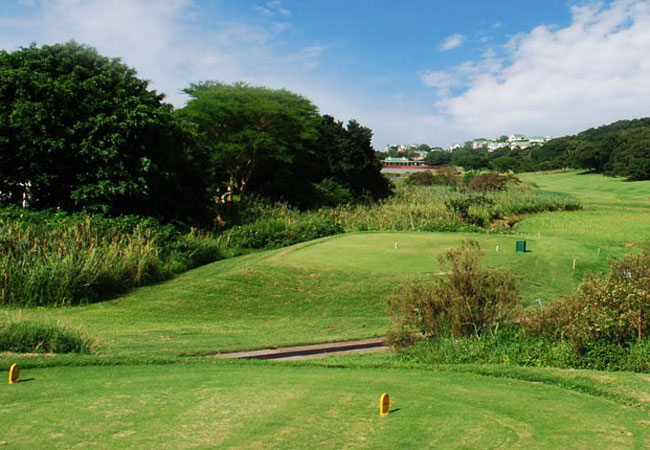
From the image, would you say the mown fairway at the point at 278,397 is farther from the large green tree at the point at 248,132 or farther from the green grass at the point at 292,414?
the large green tree at the point at 248,132

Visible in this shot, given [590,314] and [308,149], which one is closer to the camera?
[590,314]

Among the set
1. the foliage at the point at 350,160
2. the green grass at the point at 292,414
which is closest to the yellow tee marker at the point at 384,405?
the green grass at the point at 292,414

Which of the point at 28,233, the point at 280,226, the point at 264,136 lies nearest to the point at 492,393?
the point at 28,233

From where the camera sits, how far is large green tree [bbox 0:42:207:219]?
2058 cm

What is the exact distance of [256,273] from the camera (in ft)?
52.9

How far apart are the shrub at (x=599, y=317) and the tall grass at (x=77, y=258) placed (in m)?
10.9

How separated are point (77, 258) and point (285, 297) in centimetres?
571

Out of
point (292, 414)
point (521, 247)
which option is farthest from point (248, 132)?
point (292, 414)

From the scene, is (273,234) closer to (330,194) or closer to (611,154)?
(330,194)

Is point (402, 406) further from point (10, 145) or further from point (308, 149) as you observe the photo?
point (308, 149)

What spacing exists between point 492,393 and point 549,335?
142 inches

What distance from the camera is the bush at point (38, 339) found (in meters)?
7.81

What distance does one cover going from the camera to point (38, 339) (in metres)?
8.06

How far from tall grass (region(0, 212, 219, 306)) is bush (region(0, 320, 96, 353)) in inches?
224
